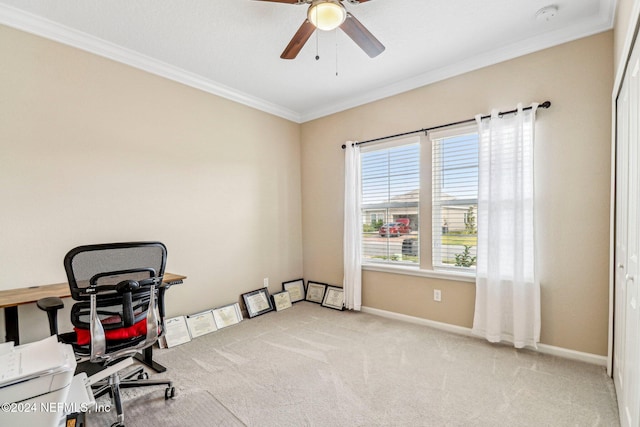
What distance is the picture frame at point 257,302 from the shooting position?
3.69 meters

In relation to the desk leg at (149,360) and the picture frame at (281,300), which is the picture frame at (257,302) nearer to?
the picture frame at (281,300)

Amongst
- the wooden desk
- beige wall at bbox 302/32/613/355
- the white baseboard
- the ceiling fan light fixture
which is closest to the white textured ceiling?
beige wall at bbox 302/32/613/355

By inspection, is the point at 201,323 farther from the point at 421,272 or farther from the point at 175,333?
the point at 421,272

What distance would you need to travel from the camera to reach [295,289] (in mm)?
4324

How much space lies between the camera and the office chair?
169cm

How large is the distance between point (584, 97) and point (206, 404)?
12.1 feet

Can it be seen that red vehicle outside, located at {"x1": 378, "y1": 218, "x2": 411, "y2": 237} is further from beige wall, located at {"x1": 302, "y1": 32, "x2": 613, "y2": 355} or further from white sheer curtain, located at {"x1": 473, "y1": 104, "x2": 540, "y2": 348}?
white sheer curtain, located at {"x1": 473, "y1": 104, "x2": 540, "y2": 348}

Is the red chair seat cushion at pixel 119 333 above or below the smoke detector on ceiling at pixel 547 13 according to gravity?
below

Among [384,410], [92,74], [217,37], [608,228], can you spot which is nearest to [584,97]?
[608,228]

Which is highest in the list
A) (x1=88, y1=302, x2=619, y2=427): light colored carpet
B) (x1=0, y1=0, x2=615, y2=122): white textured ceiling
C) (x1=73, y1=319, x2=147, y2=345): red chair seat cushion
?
(x1=0, y1=0, x2=615, y2=122): white textured ceiling

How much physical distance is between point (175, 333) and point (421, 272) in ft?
8.73

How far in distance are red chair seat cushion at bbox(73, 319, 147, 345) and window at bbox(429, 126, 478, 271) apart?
110 inches

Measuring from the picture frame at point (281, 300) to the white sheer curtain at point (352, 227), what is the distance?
33.5 inches

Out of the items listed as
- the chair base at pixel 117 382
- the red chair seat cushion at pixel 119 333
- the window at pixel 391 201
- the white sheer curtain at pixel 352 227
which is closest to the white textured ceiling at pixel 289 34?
the window at pixel 391 201
